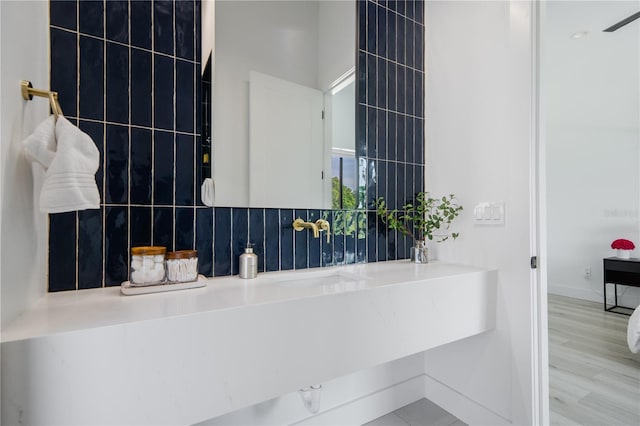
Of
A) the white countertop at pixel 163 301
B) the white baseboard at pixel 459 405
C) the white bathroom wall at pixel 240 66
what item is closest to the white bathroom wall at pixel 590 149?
the white bathroom wall at pixel 240 66

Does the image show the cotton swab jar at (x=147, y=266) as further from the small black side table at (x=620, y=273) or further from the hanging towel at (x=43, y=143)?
the small black side table at (x=620, y=273)

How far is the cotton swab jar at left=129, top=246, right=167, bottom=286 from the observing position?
3.42 ft

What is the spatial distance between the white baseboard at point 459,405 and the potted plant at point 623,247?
301 centimetres

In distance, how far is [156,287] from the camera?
1050 millimetres

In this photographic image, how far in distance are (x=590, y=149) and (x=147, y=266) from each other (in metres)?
4.85

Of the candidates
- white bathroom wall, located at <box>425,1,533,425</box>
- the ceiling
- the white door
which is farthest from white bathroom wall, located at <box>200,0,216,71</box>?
the ceiling

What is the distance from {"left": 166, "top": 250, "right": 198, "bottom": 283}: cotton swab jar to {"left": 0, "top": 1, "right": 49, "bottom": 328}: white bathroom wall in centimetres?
36

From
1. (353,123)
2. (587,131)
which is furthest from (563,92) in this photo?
(353,123)

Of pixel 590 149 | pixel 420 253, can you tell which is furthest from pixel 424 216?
pixel 590 149

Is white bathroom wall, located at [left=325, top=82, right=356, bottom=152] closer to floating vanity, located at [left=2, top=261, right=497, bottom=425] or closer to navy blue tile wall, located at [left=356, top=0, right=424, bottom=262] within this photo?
navy blue tile wall, located at [left=356, top=0, right=424, bottom=262]

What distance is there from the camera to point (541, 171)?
4.64ft

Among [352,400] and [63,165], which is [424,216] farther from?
[63,165]

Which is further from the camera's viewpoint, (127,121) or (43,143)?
(127,121)

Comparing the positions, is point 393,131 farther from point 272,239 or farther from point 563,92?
point 563,92
